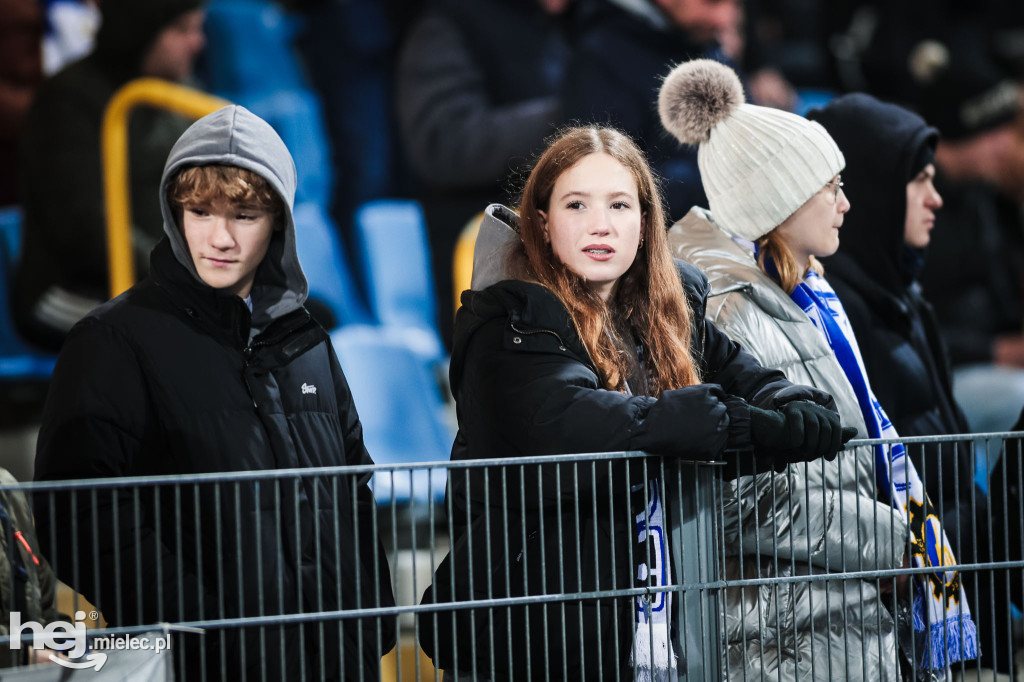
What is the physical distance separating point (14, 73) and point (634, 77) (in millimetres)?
2746

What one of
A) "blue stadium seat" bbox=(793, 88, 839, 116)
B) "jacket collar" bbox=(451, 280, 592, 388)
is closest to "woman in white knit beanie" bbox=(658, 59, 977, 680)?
"jacket collar" bbox=(451, 280, 592, 388)

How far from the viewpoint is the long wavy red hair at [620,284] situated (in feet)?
7.43

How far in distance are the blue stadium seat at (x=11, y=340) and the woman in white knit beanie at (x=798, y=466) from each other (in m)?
3.31

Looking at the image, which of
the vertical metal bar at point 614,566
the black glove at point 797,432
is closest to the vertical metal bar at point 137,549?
the vertical metal bar at point 614,566

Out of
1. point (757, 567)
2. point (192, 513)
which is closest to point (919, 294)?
point (757, 567)

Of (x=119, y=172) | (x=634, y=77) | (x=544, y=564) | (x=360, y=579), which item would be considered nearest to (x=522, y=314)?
(x=544, y=564)

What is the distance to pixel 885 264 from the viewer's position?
315cm

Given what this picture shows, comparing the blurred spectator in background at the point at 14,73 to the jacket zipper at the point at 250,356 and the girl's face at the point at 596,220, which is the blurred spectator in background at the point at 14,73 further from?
the girl's face at the point at 596,220

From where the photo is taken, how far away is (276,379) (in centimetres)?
218

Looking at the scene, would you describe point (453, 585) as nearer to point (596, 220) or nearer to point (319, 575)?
point (319, 575)

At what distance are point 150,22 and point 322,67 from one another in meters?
0.86

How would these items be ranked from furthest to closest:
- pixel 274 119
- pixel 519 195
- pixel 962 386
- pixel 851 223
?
pixel 962 386, pixel 274 119, pixel 851 223, pixel 519 195

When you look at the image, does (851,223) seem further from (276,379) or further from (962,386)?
(962,386)

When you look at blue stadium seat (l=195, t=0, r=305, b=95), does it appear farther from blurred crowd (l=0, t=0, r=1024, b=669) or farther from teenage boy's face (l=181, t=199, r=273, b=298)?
teenage boy's face (l=181, t=199, r=273, b=298)
